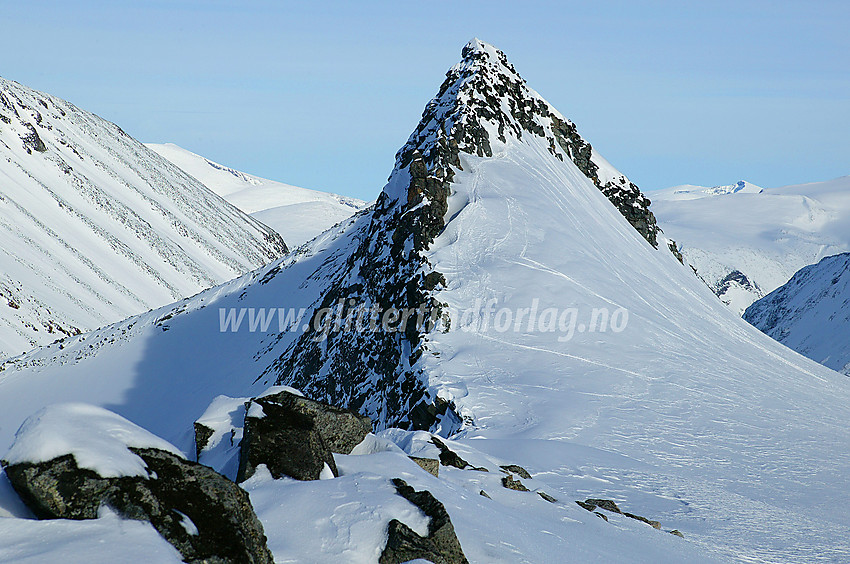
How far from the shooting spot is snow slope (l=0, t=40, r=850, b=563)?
10.9 meters

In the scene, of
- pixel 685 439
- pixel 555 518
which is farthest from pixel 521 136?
pixel 555 518

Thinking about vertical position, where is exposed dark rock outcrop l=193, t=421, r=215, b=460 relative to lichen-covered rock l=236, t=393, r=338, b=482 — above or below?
below

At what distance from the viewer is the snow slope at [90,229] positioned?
89562 millimetres

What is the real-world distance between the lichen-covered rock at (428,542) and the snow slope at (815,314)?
4001 inches

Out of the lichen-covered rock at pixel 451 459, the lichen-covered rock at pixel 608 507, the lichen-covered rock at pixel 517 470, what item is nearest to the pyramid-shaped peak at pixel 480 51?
the lichen-covered rock at pixel 517 470

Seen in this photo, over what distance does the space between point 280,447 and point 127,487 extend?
2.91 m

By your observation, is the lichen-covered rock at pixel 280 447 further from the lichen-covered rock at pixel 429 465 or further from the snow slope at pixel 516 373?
the lichen-covered rock at pixel 429 465

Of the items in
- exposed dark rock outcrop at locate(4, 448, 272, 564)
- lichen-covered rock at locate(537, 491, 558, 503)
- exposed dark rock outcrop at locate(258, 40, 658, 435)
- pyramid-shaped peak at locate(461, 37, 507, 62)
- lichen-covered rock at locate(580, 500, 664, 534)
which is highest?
pyramid-shaped peak at locate(461, 37, 507, 62)

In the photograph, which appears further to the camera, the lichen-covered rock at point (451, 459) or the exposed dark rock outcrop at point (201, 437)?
the lichen-covered rock at point (451, 459)

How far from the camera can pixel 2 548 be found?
5227 millimetres

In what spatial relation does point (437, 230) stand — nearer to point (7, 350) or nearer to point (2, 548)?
point (2, 548)

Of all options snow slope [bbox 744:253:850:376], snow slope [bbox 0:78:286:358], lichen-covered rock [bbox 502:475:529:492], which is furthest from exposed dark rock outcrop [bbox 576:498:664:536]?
snow slope [bbox 744:253:850:376]

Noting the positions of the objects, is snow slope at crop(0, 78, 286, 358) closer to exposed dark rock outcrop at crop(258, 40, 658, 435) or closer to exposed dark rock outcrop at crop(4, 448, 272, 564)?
exposed dark rock outcrop at crop(258, 40, 658, 435)

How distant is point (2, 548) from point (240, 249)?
516ft
